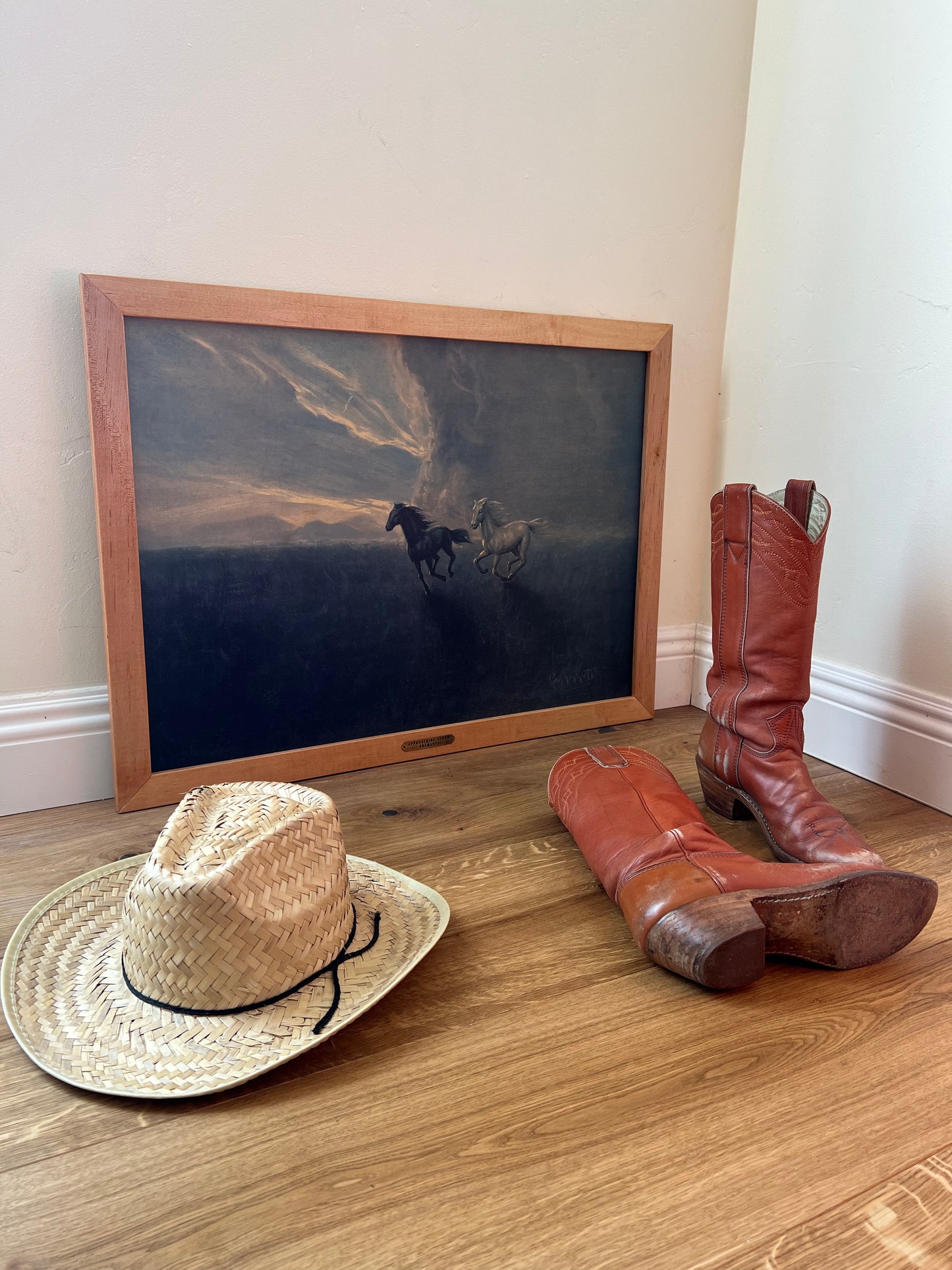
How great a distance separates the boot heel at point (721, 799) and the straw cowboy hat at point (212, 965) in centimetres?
69

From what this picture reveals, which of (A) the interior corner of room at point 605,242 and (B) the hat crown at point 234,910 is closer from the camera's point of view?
(B) the hat crown at point 234,910

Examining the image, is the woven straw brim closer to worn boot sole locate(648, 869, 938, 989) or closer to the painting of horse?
worn boot sole locate(648, 869, 938, 989)

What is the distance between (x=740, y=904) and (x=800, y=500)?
712 mm

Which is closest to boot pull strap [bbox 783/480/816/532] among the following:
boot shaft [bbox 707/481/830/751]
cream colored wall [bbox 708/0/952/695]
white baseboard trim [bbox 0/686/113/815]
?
boot shaft [bbox 707/481/830/751]

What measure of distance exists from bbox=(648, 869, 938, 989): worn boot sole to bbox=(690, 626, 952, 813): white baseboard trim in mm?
573

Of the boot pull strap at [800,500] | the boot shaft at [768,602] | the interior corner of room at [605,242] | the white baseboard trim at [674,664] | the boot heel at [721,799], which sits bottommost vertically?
the boot heel at [721,799]

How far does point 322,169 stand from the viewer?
1489mm

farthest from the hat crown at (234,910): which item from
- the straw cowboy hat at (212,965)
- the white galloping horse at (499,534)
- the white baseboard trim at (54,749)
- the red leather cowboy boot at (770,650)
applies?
the white galloping horse at (499,534)

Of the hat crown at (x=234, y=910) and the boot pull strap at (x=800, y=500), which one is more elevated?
the boot pull strap at (x=800, y=500)

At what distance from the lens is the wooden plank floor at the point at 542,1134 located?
70 cm

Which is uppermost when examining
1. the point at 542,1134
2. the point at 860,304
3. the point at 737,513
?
the point at 860,304

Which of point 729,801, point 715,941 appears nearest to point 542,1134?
point 715,941
